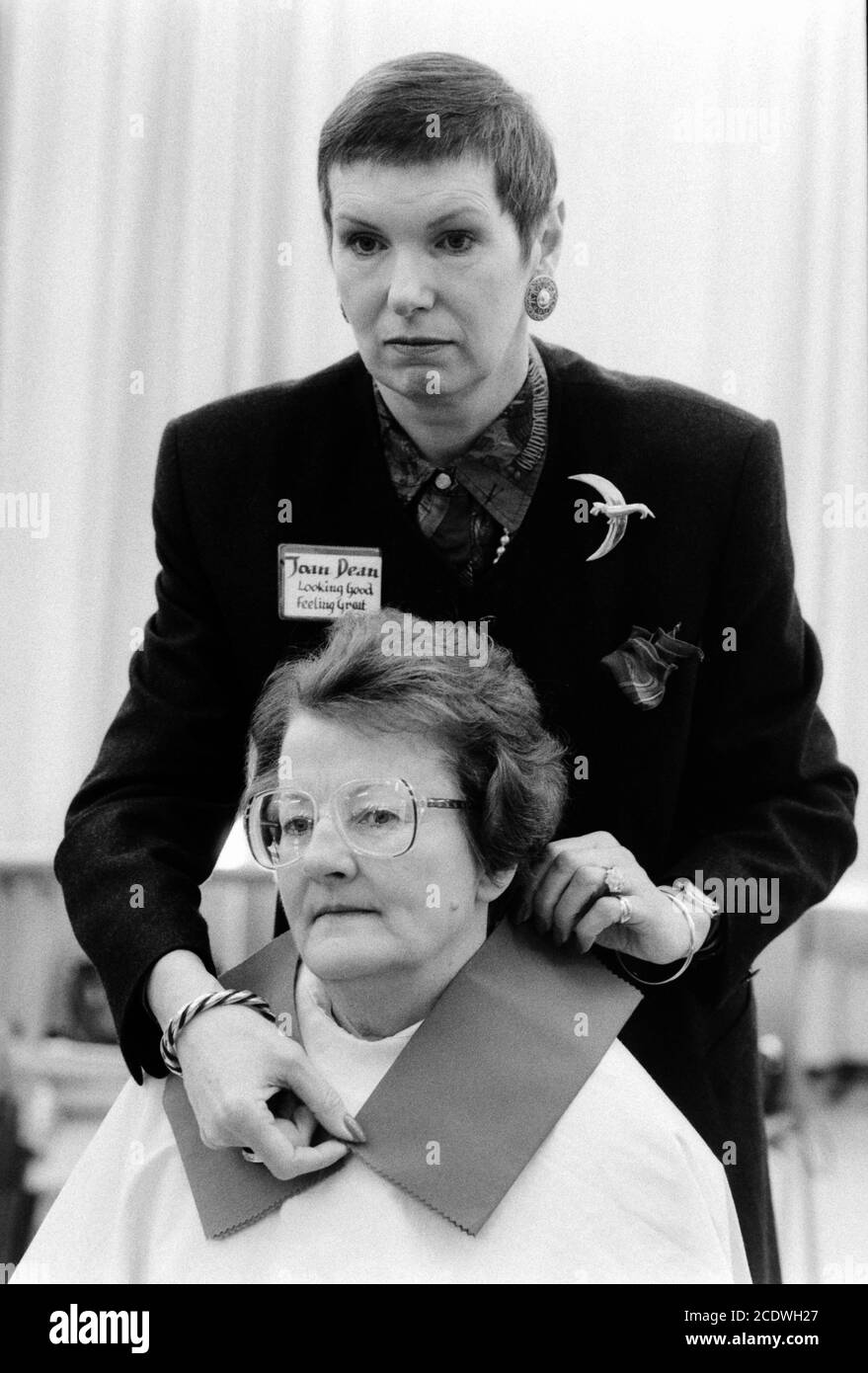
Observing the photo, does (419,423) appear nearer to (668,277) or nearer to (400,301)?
(400,301)

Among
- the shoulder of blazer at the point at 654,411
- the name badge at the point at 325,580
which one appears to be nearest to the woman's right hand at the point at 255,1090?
the name badge at the point at 325,580

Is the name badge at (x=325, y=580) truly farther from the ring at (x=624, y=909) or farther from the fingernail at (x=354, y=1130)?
the fingernail at (x=354, y=1130)

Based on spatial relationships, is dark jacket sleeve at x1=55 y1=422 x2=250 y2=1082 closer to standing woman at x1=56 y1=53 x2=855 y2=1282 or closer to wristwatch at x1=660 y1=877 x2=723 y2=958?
standing woman at x1=56 y1=53 x2=855 y2=1282

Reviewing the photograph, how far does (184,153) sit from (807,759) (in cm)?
121

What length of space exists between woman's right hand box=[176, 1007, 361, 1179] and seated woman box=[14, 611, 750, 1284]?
12mm

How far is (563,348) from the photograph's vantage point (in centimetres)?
181

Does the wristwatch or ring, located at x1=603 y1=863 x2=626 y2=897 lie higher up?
ring, located at x1=603 y1=863 x2=626 y2=897

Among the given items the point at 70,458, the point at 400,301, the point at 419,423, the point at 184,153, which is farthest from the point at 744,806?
the point at 184,153

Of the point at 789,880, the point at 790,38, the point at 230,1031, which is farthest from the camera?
the point at 790,38

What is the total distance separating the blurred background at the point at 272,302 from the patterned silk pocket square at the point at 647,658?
16.3 inches

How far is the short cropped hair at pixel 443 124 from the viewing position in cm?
157

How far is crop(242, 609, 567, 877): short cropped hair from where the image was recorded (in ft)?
5.23

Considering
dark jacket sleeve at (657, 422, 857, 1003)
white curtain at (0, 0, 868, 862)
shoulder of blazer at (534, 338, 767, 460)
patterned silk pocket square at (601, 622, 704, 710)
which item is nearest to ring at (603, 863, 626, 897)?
dark jacket sleeve at (657, 422, 857, 1003)

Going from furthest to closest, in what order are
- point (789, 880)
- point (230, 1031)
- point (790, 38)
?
point (790, 38)
point (789, 880)
point (230, 1031)
